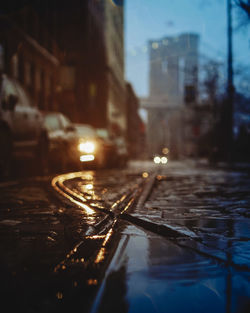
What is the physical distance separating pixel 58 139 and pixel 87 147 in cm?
197

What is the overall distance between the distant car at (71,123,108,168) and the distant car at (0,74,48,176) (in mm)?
1958

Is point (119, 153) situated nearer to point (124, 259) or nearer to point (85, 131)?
point (85, 131)

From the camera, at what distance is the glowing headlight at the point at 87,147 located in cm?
1559

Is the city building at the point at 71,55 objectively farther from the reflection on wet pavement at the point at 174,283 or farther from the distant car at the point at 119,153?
the reflection on wet pavement at the point at 174,283

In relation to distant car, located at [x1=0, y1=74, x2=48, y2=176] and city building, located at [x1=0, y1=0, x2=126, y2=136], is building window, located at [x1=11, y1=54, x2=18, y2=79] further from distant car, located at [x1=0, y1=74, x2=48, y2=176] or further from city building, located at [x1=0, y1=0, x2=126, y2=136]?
distant car, located at [x1=0, y1=74, x2=48, y2=176]

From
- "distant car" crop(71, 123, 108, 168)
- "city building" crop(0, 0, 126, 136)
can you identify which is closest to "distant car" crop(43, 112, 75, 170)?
"distant car" crop(71, 123, 108, 168)

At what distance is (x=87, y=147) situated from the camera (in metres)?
16.1

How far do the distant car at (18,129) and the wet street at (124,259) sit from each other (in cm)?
528

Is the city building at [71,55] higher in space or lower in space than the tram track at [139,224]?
higher

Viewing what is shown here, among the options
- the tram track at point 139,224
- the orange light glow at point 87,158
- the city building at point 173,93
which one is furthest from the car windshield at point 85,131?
the city building at point 173,93

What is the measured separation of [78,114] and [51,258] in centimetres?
4553

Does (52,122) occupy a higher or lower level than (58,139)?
higher

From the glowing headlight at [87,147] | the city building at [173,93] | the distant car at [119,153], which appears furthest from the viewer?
the city building at [173,93]

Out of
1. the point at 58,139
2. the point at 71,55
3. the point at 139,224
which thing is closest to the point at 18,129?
the point at 58,139
